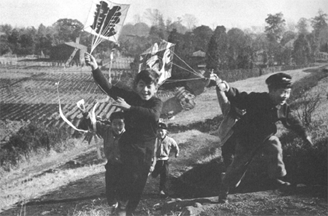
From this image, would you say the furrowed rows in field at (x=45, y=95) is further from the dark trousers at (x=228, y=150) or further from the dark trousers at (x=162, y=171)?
the dark trousers at (x=228, y=150)

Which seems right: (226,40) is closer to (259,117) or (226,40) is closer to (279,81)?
(279,81)

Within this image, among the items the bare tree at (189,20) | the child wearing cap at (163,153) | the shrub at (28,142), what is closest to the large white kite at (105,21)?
the bare tree at (189,20)

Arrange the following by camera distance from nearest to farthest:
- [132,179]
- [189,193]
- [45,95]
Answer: [132,179] → [189,193] → [45,95]

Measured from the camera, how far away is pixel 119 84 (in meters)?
3.77

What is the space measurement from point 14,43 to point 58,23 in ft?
4.66

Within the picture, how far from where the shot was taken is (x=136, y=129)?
364 centimetres

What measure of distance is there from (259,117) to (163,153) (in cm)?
119

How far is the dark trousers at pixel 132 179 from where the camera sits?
3707mm

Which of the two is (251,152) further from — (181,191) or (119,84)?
(119,84)

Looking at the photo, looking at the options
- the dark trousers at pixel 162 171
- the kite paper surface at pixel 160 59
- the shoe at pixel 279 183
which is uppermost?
the kite paper surface at pixel 160 59

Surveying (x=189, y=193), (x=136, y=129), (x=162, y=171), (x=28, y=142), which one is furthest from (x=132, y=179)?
(x=28, y=142)

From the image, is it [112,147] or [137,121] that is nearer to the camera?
[137,121]

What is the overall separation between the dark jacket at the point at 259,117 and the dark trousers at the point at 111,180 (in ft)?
5.03

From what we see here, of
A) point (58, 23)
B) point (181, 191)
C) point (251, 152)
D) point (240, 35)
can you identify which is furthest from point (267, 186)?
point (58, 23)
